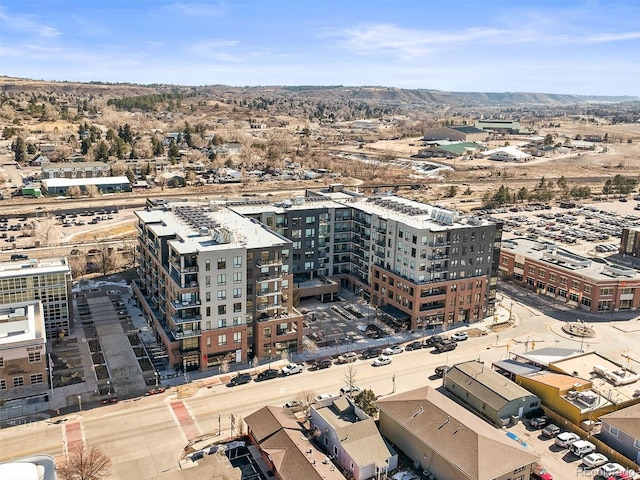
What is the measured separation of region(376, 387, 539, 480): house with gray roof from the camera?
123ft

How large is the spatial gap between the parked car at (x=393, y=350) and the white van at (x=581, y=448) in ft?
66.8

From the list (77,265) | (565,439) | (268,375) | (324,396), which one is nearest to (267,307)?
(268,375)

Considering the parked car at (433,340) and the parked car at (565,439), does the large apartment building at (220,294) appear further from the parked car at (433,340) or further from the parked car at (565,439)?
the parked car at (565,439)

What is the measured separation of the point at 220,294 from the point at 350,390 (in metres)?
15.5

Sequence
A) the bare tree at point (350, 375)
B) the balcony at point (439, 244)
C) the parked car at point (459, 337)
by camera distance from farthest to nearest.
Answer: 1. the balcony at point (439, 244)
2. the parked car at point (459, 337)
3. the bare tree at point (350, 375)

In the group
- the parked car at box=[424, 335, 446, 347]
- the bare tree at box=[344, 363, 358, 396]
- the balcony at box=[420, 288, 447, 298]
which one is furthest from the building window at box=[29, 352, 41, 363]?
the balcony at box=[420, 288, 447, 298]

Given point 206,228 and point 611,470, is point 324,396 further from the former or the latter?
point 206,228

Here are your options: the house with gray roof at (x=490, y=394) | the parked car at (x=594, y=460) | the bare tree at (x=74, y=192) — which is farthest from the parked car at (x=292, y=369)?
the bare tree at (x=74, y=192)

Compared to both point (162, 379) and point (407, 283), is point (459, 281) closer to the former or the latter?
point (407, 283)

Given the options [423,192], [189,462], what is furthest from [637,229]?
[189,462]

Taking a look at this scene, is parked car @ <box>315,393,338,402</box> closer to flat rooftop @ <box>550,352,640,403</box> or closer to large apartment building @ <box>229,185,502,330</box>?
large apartment building @ <box>229,185,502,330</box>

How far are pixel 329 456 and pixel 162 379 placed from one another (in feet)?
65.2

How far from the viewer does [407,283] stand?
218 ft

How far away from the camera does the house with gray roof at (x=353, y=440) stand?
39125 mm
